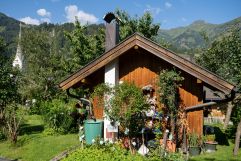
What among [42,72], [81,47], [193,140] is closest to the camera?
[193,140]

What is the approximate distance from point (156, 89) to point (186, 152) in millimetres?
3004

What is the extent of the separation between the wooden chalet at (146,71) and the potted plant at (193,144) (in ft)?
1.30

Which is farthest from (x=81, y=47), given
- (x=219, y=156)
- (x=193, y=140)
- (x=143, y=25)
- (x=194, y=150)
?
(x=219, y=156)

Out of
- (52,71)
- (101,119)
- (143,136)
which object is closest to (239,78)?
(143,136)

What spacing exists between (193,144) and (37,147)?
7.13 meters

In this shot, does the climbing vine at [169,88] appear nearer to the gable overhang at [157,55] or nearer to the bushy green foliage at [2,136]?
the gable overhang at [157,55]

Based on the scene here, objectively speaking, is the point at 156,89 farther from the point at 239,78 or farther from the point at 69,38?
the point at 69,38

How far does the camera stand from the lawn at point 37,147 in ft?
48.1

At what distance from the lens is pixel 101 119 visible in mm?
16469

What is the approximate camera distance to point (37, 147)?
16031mm

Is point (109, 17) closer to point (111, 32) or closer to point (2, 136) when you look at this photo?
point (111, 32)

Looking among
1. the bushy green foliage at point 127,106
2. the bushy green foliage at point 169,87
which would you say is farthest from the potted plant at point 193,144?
the bushy green foliage at point 127,106

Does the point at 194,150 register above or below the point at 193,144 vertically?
below

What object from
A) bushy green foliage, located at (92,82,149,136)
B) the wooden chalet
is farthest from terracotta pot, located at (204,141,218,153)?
bushy green foliage, located at (92,82,149,136)
